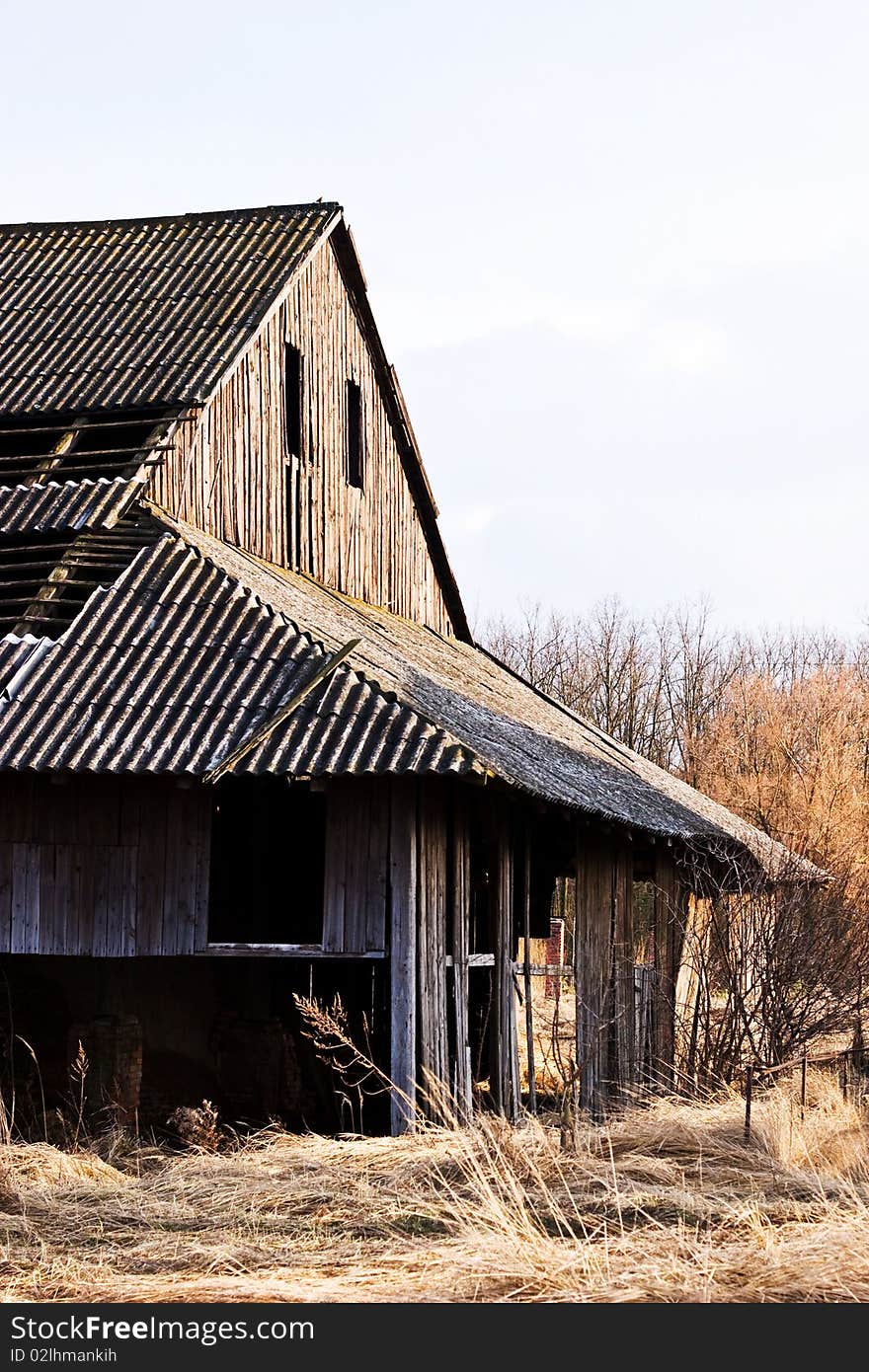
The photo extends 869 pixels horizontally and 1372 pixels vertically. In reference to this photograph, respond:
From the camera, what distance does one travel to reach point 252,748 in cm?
1330

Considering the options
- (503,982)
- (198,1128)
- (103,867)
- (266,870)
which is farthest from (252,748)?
(266,870)

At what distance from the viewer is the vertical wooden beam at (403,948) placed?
13703 millimetres

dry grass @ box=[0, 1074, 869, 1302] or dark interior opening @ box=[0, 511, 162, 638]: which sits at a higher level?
dark interior opening @ box=[0, 511, 162, 638]

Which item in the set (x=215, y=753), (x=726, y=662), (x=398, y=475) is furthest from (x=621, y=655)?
(x=215, y=753)

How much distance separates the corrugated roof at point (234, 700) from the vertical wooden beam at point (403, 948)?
873 mm

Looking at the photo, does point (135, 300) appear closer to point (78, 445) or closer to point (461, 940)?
point (78, 445)

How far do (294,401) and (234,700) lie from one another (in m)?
7.92

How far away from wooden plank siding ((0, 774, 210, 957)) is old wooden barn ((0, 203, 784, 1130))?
Answer: 3cm

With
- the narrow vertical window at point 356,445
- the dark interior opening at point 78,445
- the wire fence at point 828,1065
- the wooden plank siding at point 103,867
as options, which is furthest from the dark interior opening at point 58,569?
the wire fence at point 828,1065

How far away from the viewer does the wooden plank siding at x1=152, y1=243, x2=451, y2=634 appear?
18.6 metres

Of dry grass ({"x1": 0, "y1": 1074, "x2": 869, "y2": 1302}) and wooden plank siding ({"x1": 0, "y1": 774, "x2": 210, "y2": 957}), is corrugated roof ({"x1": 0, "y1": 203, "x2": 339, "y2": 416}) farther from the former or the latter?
dry grass ({"x1": 0, "y1": 1074, "x2": 869, "y2": 1302})

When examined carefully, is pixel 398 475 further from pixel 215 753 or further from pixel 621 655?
pixel 621 655

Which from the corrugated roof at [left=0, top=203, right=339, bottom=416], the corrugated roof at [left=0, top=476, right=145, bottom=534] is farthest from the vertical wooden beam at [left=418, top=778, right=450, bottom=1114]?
the corrugated roof at [left=0, top=203, right=339, bottom=416]
